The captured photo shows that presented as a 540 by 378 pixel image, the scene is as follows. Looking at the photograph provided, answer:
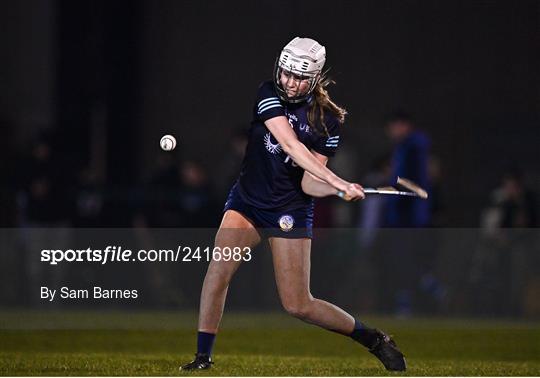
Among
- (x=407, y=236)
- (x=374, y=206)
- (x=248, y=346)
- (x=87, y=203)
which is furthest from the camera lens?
(x=87, y=203)

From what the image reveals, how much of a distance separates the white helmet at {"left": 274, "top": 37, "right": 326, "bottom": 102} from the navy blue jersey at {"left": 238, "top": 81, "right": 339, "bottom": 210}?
0.34 ft

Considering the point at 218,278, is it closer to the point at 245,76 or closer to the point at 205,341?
the point at 205,341

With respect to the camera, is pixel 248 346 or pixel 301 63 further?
pixel 248 346

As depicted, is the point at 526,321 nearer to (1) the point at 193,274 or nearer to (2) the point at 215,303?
(1) the point at 193,274

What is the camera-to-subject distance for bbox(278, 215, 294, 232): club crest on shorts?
1023cm

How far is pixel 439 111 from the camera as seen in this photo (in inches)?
854

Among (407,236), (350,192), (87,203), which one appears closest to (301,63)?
(350,192)

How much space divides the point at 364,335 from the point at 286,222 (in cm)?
101

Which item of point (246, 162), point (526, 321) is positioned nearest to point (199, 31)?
point (526, 321)

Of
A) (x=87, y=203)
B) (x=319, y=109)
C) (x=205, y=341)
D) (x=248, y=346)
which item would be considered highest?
(x=319, y=109)

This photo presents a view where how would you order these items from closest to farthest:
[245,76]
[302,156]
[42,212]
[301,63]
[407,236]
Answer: [302,156] → [301,63] → [407,236] → [42,212] → [245,76]

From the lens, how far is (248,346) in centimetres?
1377

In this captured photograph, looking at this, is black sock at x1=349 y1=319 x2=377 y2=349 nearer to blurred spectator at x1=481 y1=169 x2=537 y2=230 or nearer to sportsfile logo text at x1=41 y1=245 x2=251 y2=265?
sportsfile logo text at x1=41 y1=245 x2=251 y2=265

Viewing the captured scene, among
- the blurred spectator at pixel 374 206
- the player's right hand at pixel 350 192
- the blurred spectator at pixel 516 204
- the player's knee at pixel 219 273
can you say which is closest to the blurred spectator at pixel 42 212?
the blurred spectator at pixel 374 206
